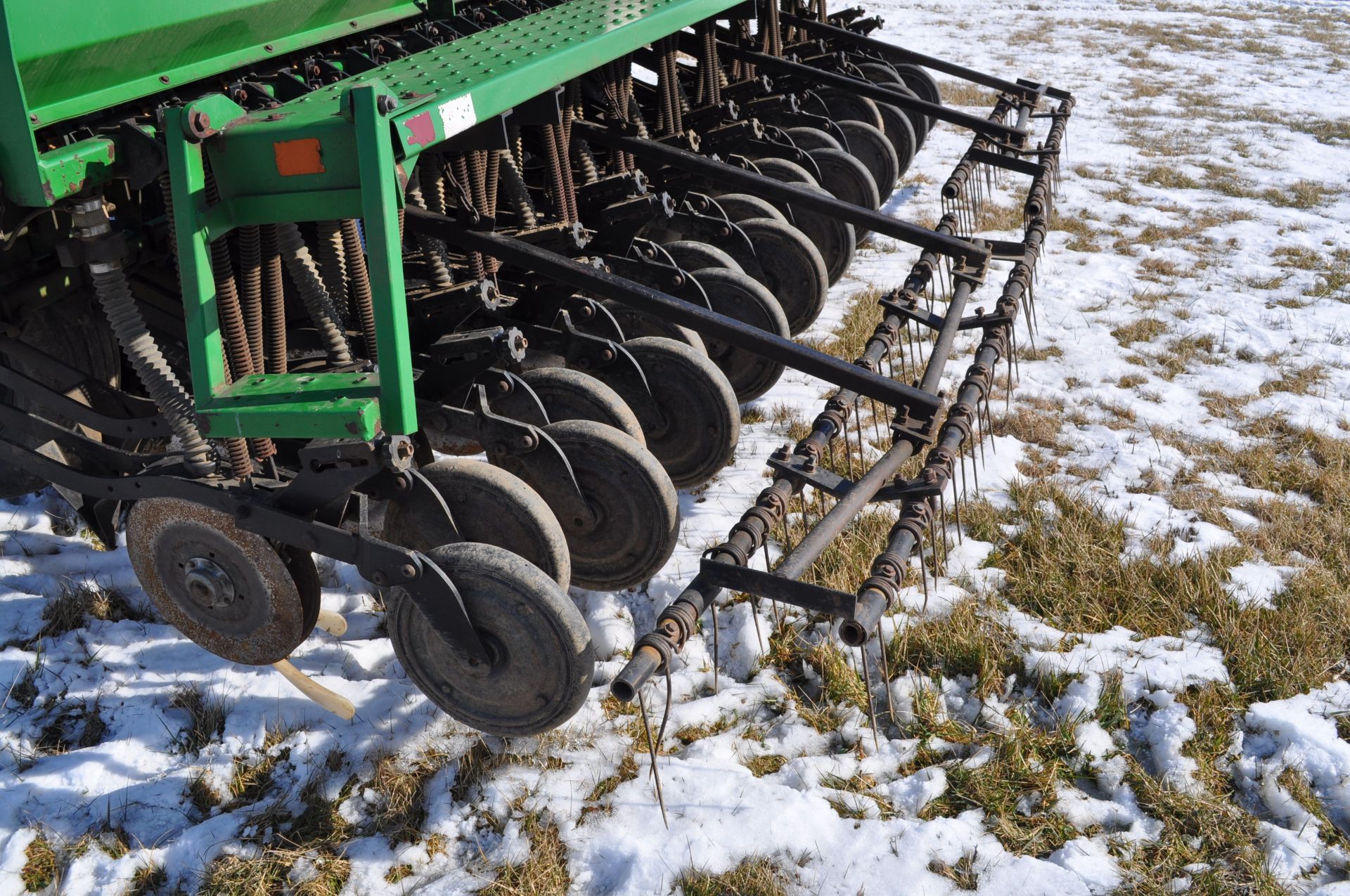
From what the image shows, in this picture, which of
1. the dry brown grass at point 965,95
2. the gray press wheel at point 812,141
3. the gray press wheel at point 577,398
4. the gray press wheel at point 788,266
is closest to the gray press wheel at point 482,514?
the gray press wheel at point 577,398

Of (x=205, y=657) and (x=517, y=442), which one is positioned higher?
(x=517, y=442)

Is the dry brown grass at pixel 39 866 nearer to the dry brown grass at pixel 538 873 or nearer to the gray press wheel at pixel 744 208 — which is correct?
the dry brown grass at pixel 538 873

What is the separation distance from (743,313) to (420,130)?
1732 millimetres

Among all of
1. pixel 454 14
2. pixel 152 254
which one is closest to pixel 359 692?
pixel 152 254

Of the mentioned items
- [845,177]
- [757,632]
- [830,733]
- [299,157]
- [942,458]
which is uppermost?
[299,157]

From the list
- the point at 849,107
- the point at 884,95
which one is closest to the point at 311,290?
the point at 884,95

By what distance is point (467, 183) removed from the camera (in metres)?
3.39

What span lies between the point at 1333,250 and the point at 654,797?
5710 mm

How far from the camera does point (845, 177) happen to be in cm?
502

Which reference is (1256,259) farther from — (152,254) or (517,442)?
(152,254)

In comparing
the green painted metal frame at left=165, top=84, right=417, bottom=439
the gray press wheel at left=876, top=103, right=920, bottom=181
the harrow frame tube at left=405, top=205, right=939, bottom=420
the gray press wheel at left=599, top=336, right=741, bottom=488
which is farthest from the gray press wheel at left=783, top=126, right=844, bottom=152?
the green painted metal frame at left=165, top=84, right=417, bottom=439

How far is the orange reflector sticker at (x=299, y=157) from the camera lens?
6.72 feet

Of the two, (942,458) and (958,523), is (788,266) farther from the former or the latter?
(942,458)

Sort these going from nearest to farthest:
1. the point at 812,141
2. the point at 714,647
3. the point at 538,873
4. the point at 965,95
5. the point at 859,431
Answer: the point at 538,873 → the point at 714,647 → the point at 859,431 → the point at 812,141 → the point at 965,95
